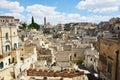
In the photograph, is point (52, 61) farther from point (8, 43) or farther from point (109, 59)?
point (109, 59)

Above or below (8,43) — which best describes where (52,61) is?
below

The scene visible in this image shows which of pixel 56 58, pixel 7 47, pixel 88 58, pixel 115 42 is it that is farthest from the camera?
pixel 88 58

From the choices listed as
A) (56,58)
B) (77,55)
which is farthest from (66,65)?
(77,55)

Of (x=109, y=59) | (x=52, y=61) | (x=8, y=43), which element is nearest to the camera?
(x=109, y=59)

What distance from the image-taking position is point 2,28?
33.8 meters

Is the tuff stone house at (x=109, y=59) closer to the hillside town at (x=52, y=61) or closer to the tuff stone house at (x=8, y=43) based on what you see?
the hillside town at (x=52, y=61)

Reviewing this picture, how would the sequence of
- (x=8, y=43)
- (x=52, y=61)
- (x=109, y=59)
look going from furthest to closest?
1. (x=52, y=61)
2. (x=8, y=43)
3. (x=109, y=59)

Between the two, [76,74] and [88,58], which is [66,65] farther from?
[76,74]

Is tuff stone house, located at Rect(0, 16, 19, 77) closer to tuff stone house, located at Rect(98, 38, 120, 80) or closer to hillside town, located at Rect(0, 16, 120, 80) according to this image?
hillside town, located at Rect(0, 16, 120, 80)

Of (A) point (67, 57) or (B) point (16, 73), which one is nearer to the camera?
(B) point (16, 73)

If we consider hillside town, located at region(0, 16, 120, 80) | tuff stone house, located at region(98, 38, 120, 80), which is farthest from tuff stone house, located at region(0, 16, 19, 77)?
tuff stone house, located at region(98, 38, 120, 80)

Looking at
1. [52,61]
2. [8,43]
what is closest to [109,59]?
[8,43]

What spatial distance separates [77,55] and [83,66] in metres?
4.03

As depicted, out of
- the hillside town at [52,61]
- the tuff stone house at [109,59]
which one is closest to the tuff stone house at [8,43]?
the hillside town at [52,61]
